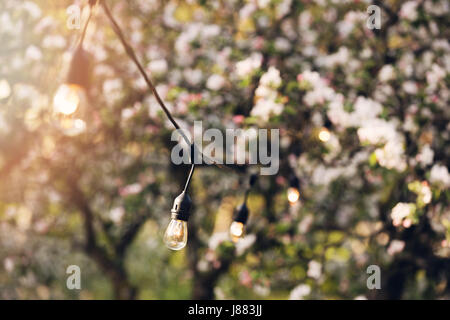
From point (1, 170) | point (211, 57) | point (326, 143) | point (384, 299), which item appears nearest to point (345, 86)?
point (326, 143)

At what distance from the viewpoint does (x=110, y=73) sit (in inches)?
205

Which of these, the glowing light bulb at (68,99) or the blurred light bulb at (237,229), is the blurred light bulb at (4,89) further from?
the glowing light bulb at (68,99)

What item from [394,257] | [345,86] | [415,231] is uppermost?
[345,86]

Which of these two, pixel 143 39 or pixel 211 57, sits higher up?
pixel 143 39

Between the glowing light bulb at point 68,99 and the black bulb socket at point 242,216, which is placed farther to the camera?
the black bulb socket at point 242,216

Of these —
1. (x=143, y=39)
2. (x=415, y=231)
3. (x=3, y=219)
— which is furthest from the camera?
(x=3, y=219)

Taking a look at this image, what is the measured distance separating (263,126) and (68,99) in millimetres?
2582

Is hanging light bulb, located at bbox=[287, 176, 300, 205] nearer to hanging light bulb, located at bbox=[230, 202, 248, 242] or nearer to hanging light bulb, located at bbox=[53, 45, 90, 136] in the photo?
hanging light bulb, located at bbox=[230, 202, 248, 242]

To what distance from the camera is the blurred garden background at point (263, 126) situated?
3949mm

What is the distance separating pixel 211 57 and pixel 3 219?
14.7 ft

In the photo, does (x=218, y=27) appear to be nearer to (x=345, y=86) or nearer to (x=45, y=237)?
(x=345, y=86)

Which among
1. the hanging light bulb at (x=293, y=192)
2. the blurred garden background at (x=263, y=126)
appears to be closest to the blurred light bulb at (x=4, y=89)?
the blurred garden background at (x=263, y=126)

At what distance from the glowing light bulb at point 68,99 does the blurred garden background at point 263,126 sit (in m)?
2.13

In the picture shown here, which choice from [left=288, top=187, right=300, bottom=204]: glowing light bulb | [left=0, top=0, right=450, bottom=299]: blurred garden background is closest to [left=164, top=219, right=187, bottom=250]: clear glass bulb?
[left=288, top=187, right=300, bottom=204]: glowing light bulb
